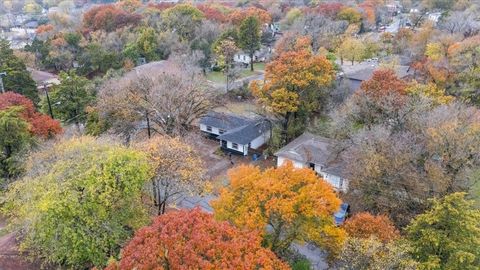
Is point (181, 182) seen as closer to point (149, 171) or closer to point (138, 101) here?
point (149, 171)

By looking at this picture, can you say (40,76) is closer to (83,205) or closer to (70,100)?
(70,100)

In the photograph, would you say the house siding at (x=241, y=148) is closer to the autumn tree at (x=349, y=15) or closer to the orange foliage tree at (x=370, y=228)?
the orange foliage tree at (x=370, y=228)

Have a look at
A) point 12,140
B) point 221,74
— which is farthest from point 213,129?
point 221,74

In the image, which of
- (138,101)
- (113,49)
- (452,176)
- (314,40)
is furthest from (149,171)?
(314,40)

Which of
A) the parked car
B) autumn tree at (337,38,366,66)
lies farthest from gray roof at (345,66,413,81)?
the parked car

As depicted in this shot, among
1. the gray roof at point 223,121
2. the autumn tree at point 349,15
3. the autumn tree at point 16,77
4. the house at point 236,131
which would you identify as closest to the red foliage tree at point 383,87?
the house at point 236,131

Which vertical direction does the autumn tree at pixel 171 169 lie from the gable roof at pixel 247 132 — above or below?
above

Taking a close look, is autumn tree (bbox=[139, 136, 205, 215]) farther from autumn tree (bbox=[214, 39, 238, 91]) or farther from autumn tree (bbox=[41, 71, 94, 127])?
autumn tree (bbox=[214, 39, 238, 91])
